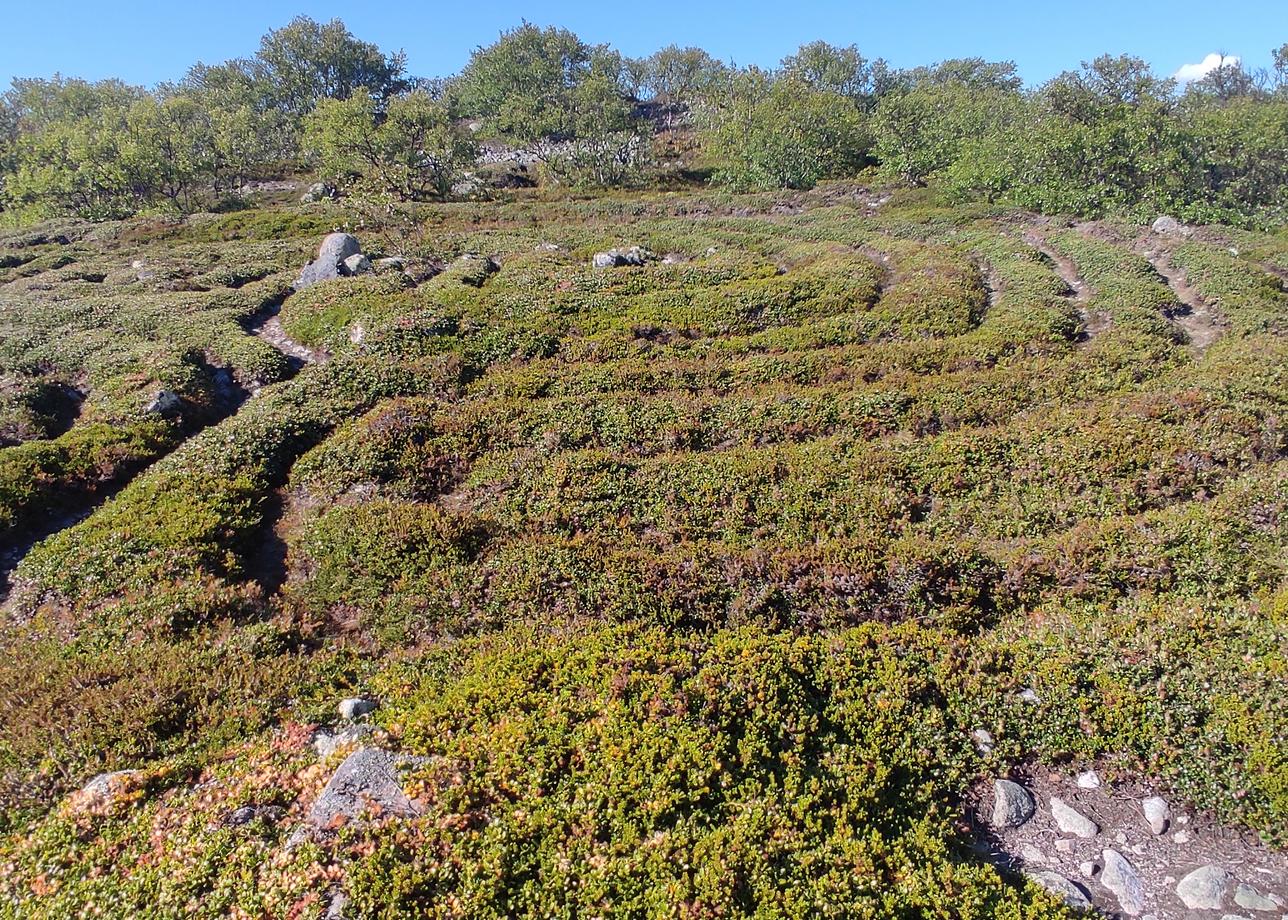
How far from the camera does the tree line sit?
4094 cm

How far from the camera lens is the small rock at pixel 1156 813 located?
7.27m

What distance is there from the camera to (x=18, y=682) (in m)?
9.40

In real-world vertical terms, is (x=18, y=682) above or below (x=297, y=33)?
below

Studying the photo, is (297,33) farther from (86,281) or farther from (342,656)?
(342,656)

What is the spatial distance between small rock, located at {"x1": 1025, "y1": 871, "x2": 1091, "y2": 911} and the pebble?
7.92 metres

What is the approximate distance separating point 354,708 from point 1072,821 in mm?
8658

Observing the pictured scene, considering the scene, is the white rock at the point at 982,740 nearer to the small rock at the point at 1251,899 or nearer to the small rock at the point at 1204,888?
the small rock at the point at 1204,888

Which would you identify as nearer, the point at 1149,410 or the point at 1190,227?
the point at 1149,410

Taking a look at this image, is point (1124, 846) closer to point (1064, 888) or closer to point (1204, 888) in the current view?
point (1204, 888)

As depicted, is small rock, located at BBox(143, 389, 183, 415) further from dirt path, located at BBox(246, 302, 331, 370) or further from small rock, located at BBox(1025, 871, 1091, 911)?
small rock, located at BBox(1025, 871, 1091, 911)

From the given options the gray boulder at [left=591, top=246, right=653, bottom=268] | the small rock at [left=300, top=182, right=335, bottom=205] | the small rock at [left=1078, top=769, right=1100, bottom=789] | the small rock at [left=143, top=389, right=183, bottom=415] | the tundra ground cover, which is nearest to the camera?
the tundra ground cover

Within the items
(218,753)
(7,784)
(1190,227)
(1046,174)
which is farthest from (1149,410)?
(1046,174)

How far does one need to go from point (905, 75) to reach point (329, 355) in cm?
12810

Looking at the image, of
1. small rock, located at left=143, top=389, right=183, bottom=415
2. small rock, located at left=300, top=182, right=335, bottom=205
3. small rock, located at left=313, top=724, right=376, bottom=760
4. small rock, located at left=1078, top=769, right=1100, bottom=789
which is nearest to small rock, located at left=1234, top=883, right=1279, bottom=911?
small rock, located at left=1078, top=769, right=1100, bottom=789
